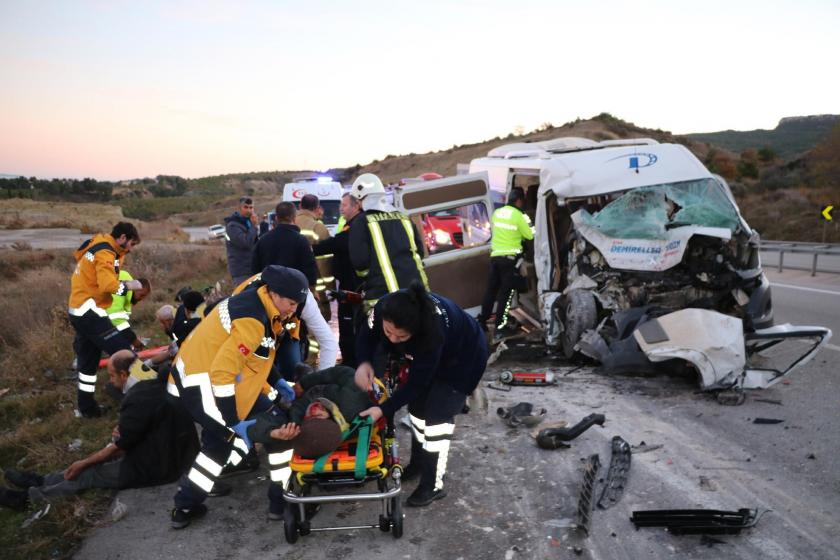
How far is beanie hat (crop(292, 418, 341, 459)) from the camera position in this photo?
3.71 meters

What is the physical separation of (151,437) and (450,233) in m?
5.25

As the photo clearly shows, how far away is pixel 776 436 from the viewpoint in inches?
202

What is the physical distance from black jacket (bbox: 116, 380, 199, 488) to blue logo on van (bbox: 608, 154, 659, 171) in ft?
17.3

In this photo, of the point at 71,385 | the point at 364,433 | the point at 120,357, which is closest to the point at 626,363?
the point at 364,433

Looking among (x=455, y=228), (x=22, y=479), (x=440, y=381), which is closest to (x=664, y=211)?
(x=455, y=228)

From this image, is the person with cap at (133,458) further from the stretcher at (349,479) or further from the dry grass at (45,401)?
the stretcher at (349,479)

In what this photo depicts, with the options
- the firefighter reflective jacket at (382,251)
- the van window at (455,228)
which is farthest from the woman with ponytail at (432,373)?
the van window at (455,228)

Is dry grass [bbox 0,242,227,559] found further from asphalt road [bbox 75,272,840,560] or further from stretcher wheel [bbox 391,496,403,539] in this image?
stretcher wheel [bbox 391,496,403,539]

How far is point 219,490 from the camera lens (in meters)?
4.58

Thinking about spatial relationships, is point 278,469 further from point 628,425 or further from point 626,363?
point 626,363

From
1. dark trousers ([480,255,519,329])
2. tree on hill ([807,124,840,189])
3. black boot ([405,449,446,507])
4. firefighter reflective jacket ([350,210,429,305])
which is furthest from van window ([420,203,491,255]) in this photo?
tree on hill ([807,124,840,189])

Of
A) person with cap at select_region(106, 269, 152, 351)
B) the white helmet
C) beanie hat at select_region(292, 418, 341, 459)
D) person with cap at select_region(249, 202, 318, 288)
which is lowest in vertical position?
beanie hat at select_region(292, 418, 341, 459)

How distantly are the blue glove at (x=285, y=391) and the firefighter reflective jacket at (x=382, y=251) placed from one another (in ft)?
3.90

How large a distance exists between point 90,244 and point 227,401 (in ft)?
10.0
